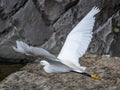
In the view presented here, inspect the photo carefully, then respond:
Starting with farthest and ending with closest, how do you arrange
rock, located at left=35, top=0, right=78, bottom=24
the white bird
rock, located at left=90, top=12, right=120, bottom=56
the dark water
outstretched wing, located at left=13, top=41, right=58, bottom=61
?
the dark water → rock, located at left=35, top=0, right=78, bottom=24 → rock, located at left=90, top=12, right=120, bottom=56 → the white bird → outstretched wing, located at left=13, top=41, right=58, bottom=61

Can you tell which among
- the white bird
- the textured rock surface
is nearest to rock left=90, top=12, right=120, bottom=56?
the textured rock surface

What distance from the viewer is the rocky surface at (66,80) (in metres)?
4.85

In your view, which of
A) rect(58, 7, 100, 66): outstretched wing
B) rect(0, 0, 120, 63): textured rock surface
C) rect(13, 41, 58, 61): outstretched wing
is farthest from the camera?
rect(0, 0, 120, 63): textured rock surface

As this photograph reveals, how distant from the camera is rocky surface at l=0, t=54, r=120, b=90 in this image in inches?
191

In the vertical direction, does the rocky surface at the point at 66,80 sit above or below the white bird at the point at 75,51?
below

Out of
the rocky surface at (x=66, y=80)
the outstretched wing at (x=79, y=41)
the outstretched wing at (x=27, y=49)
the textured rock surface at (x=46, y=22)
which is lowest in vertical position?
the rocky surface at (x=66, y=80)

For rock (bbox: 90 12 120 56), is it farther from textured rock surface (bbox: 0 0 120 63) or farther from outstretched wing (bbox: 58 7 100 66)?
outstretched wing (bbox: 58 7 100 66)

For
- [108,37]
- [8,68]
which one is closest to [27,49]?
[108,37]

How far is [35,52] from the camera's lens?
132 inches

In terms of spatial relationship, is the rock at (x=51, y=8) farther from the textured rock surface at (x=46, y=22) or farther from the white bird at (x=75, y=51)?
the white bird at (x=75, y=51)

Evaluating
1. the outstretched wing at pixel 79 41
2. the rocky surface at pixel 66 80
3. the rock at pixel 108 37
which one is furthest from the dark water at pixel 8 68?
the outstretched wing at pixel 79 41

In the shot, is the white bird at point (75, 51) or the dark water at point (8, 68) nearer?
the white bird at point (75, 51)

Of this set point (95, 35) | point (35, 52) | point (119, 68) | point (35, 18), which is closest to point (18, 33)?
point (35, 18)

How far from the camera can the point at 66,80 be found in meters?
5.09
